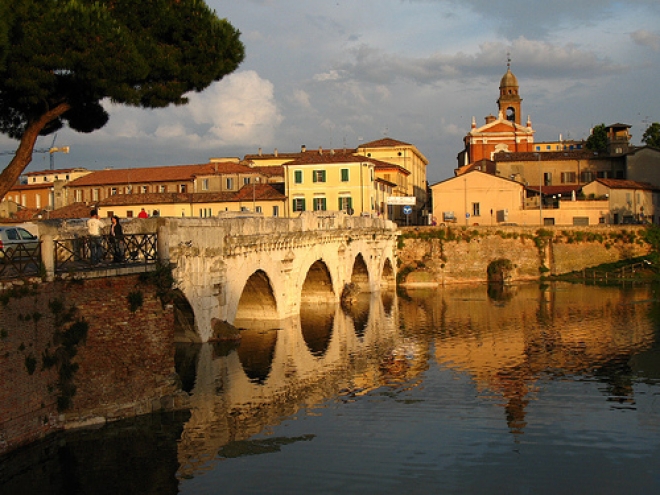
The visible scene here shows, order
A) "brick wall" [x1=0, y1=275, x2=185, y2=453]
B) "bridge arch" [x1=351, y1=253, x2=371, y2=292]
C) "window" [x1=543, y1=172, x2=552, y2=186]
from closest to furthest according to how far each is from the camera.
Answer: "brick wall" [x1=0, y1=275, x2=185, y2=453], "bridge arch" [x1=351, y1=253, x2=371, y2=292], "window" [x1=543, y1=172, x2=552, y2=186]

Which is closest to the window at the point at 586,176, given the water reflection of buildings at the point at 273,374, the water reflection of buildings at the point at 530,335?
the water reflection of buildings at the point at 530,335

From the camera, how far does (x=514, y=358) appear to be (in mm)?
31547

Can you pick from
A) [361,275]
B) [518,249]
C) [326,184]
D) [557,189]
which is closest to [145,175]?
[326,184]

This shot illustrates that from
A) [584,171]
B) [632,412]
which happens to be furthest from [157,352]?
[584,171]

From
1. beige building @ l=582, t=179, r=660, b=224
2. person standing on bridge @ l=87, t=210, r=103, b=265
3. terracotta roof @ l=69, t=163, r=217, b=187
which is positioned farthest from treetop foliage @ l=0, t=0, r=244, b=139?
beige building @ l=582, t=179, r=660, b=224

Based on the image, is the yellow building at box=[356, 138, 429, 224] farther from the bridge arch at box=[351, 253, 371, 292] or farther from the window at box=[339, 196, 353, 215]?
the bridge arch at box=[351, 253, 371, 292]

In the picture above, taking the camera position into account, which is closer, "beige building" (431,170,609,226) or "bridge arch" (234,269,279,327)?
"bridge arch" (234,269,279,327)

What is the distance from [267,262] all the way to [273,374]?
26.7 feet

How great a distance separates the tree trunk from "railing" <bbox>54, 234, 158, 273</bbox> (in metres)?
2.65

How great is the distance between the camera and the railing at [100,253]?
20.1 m

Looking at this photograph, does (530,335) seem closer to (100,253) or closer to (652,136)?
(100,253)

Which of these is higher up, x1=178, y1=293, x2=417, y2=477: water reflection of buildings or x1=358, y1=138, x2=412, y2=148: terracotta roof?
x1=358, y1=138, x2=412, y2=148: terracotta roof

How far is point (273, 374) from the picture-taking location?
2781 cm

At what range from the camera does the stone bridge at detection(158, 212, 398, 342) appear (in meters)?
28.0
